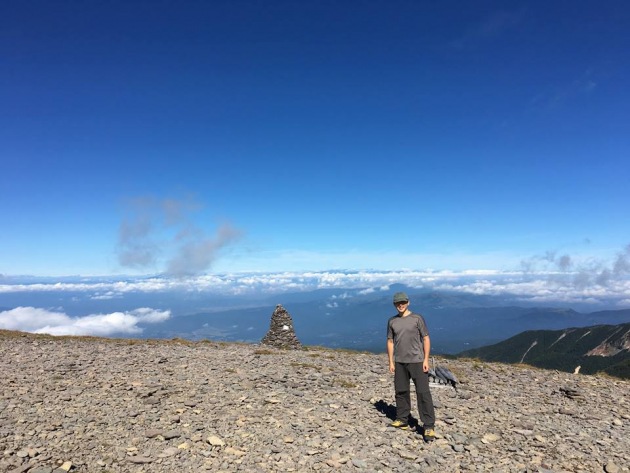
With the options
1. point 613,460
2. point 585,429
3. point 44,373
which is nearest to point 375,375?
point 585,429

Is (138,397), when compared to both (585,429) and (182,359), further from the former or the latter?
(585,429)

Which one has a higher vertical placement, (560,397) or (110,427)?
(110,427)

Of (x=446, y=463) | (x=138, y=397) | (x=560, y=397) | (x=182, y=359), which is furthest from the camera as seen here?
(x=182, y=359)

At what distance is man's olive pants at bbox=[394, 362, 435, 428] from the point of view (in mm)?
10539

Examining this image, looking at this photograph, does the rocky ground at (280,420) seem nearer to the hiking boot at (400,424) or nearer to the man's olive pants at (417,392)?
the hiking boot at (400,424)

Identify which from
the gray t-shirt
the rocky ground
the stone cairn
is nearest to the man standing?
the gray t-shirt

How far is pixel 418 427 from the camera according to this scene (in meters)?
11.3

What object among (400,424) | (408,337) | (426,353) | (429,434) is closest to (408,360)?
(426,353)

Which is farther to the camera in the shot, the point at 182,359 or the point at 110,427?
the point at 182,359

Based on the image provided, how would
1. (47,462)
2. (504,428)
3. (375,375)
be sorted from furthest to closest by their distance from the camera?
(375,375)
(504,428)
(47,462)

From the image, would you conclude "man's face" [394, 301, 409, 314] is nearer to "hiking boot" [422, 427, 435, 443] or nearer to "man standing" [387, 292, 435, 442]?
"man standing" [387, 292, 435, 442]

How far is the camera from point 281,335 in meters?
29.7

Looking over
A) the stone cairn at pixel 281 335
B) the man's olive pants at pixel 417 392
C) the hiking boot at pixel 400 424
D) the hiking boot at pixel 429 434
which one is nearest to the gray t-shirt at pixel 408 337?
the man's olive pants at pixel 417 392

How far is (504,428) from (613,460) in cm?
276
